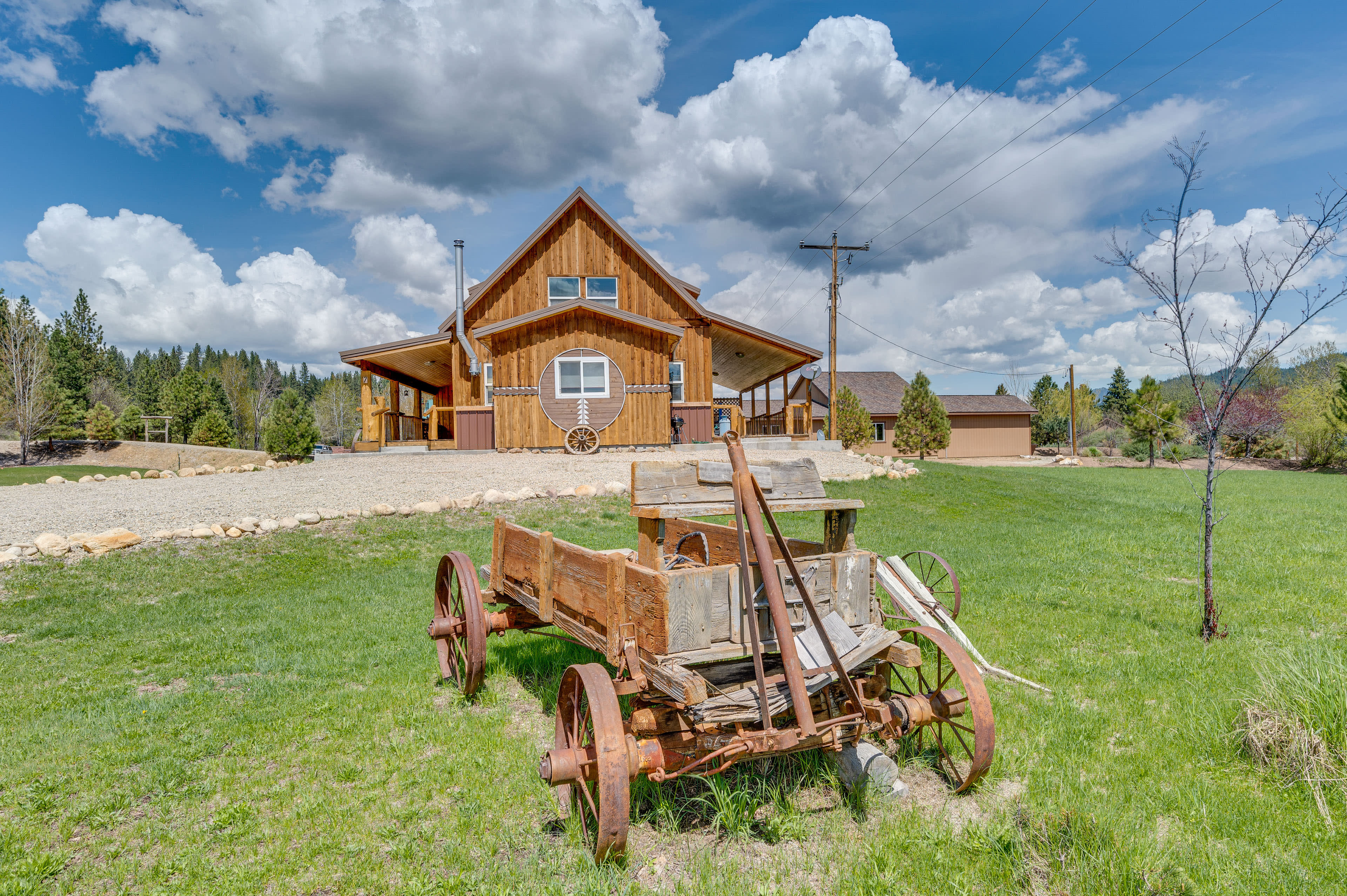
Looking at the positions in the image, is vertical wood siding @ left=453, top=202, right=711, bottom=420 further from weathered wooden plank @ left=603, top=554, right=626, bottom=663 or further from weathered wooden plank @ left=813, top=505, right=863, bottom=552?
weathered wooden plank @ left=603, top=554, right=626, bottom=663

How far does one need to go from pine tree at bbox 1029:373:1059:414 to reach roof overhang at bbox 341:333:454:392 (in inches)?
2048

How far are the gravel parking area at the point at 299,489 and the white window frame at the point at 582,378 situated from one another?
210cm

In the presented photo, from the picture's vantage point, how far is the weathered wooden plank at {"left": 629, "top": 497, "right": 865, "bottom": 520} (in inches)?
142

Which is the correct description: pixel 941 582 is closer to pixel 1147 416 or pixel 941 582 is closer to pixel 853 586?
pixel 853 586

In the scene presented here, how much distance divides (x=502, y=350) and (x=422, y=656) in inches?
573

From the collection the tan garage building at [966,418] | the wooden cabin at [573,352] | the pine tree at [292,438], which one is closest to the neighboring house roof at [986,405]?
the tan garage building at [966,418]

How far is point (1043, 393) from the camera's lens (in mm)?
63688

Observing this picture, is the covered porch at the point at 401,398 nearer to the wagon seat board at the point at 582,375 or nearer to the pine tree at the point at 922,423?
the wagon seat board at the point at 582,375

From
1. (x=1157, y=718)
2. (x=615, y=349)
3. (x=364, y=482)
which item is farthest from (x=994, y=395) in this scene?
(x=1157, y=718)

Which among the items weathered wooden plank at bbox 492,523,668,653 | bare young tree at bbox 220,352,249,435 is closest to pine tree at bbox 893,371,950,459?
Answer: weathered wooden plank at bbox 492,523,668,653

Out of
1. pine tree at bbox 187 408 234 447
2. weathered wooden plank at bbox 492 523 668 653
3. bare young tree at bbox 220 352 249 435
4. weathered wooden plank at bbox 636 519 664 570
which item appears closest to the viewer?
weathered wooden plank at bbox 492 523 668 653

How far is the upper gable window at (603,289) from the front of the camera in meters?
23.0

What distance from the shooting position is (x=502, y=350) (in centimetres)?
1988

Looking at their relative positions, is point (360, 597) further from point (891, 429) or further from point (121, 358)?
point (121, 358)
